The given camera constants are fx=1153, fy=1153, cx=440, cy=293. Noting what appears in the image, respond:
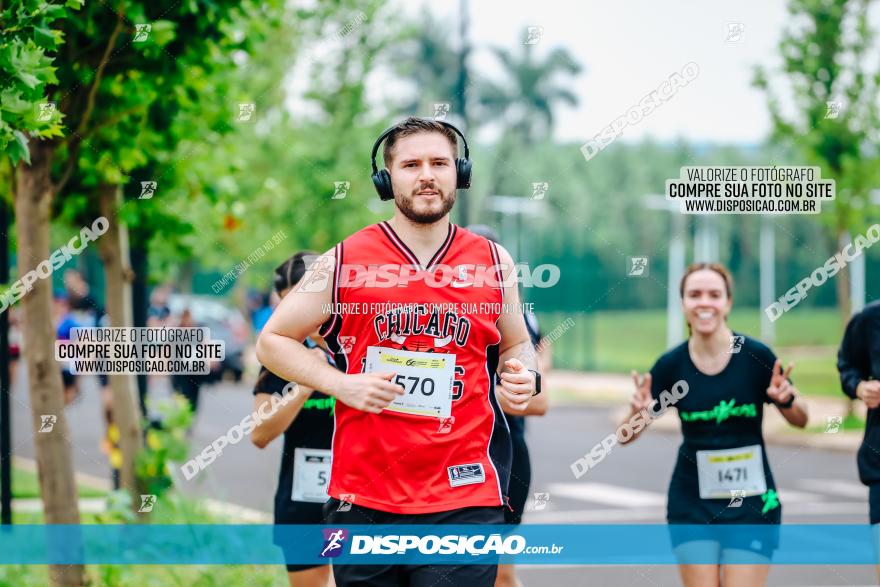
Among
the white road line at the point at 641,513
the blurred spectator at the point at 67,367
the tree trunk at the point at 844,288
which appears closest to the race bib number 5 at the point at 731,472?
the white road line at the point at 641,513

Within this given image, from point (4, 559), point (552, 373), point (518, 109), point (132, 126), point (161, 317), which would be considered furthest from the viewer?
point (518, 109)

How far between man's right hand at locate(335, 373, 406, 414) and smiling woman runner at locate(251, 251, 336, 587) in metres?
1.54

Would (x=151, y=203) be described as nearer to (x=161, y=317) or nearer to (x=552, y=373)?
(x=161, y=317)

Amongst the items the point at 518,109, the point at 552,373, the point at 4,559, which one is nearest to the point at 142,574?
the point at 4,559

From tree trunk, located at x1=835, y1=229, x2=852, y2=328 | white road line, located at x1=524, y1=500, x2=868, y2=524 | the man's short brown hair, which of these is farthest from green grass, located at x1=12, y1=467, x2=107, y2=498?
tree trunk, located at x1=835, y1=229, x2=852, y2=328

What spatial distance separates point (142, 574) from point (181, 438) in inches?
79.9

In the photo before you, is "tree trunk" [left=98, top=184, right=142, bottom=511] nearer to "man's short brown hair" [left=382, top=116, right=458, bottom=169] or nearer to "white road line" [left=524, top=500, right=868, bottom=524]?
"white road line" [left=524, top=500, right=868, bottom=524]

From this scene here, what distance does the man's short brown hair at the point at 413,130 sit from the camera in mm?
3885

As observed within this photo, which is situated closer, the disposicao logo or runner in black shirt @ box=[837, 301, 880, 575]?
the disposicao logo

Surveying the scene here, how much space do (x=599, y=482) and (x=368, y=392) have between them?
9.81m

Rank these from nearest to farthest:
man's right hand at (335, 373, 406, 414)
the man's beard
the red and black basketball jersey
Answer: man's right hand at (335, 373, 406, 414) < the red and black basketball jersey < the man's beard

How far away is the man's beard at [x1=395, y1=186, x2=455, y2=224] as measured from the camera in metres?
3.82

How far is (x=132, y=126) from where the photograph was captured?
7.16 metres

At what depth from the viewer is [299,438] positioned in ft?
17.7
